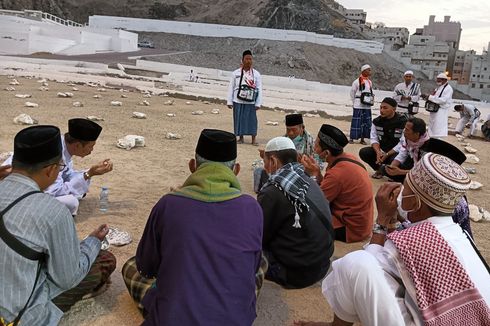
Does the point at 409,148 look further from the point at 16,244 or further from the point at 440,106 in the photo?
the point at 16,244

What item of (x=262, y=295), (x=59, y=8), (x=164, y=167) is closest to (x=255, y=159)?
(x=164, y=167)

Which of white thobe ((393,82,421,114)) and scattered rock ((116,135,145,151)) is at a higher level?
white thobe ((393,82,421,114))

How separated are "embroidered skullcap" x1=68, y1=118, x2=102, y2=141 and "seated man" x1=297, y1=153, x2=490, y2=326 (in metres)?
2.31

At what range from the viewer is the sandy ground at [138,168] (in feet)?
9.71

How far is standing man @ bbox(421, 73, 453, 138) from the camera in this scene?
349 inches

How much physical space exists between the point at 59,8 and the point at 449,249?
6894 centimetres

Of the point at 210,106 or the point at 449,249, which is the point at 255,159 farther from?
the point at 210,106

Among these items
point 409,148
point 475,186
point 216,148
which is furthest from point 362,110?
point 216,148

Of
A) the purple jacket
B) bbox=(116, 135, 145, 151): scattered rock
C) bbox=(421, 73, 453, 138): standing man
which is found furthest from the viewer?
bbox=(421, 73, 453, 138): standing man

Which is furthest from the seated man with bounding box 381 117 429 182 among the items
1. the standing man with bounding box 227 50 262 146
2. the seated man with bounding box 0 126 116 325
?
the seated man with bounding box 0 126 116 325

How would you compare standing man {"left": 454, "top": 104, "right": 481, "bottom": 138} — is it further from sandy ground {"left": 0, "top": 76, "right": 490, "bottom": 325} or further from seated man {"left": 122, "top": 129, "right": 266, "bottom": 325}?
seated man {"left": 122, "top": 129, "right": 266, "bottom": 325}

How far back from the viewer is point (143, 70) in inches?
1011

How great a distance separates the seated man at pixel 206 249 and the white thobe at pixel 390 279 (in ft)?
1.56

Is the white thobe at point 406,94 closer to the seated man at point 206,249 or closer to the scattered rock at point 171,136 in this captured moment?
the scattered rock at point 171,136
